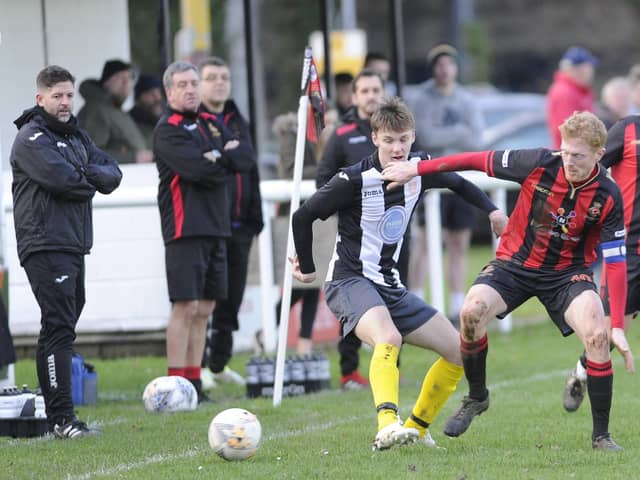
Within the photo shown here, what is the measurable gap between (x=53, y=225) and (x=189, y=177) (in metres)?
1.52

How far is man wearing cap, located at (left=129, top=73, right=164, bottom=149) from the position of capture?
42.0ft

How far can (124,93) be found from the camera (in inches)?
494

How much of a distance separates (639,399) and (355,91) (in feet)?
10.1

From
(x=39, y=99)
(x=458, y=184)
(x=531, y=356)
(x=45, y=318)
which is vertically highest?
(x=39, y=99)

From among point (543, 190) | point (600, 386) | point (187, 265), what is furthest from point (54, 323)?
point (600, 386)

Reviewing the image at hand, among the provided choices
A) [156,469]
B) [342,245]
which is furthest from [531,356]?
[156,469]

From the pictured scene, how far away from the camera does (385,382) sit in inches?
301

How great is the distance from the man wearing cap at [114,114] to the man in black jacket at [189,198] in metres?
→ 2.26

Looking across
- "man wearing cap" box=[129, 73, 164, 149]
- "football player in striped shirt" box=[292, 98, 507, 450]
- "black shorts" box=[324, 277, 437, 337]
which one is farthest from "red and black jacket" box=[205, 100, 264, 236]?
"black shorts" box=[324, 277, 437, 337]

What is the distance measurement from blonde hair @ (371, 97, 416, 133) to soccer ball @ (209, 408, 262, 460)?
1.75 meters

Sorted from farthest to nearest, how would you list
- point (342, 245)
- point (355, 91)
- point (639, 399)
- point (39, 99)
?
1. point (355, 91)
2. point (639, 399)
3. point (39, 99)
4. point (342, 245)

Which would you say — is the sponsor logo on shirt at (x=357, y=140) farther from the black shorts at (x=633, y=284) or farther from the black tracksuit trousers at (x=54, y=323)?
the black tracksuit trousers at (x=54, y=323)

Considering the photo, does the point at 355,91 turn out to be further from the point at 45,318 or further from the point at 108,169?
the point at 45,318

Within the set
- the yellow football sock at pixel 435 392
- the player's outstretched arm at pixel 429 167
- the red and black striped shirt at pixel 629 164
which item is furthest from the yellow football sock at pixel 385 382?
the red and black striped shirt at pixel 629 164
